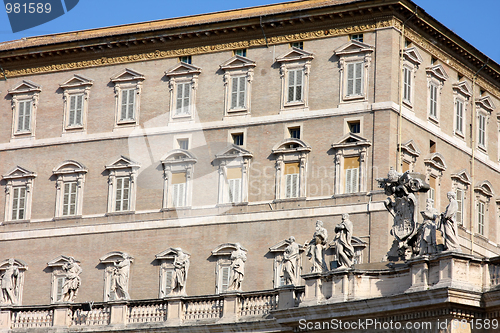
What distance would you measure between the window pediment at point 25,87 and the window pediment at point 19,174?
408 cm

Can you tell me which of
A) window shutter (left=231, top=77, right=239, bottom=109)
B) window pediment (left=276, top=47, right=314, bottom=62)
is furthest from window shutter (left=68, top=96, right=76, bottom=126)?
window pediment (left=276, top=47, right=314, bottom=62)

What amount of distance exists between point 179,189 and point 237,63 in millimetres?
6776

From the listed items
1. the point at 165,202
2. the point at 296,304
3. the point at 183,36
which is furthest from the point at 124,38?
the point at 296,304

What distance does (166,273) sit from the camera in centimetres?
5816

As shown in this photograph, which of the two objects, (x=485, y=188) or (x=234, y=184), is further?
(x=485, y=188)

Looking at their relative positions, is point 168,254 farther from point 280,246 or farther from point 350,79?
point 350,79

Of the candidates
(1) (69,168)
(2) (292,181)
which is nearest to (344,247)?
(2) (292,181)

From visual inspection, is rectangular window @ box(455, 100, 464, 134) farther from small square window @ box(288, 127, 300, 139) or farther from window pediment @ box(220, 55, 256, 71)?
window pediment @ box(220, 55, 256, 71)

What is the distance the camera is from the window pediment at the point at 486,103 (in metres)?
63.9

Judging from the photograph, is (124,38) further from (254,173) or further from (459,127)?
(459,127)

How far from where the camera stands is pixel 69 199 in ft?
201

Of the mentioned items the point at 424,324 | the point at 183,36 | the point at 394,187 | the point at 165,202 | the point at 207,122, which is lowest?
the point at 424,324

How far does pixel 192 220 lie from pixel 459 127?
573 inches

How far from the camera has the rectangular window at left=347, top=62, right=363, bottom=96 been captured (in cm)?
5722
